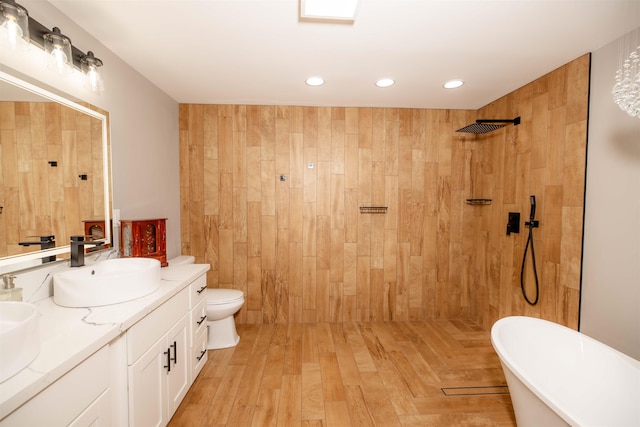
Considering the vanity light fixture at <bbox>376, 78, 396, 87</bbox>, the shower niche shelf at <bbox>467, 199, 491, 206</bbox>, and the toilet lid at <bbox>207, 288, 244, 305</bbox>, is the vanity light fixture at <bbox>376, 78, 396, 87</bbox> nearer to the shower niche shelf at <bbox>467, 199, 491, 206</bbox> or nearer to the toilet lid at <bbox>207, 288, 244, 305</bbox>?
the shower niche shelf at <bbox>467, 199, 491, 206</bbox>

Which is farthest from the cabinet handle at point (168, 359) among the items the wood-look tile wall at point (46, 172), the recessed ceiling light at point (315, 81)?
the recessed ceiling light at point (315, 81)

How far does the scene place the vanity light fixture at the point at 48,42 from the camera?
45.8 inches

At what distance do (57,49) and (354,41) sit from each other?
165 cm

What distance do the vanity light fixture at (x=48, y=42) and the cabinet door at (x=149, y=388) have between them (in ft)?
5.17

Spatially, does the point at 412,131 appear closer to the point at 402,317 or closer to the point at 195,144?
the point at 402,317

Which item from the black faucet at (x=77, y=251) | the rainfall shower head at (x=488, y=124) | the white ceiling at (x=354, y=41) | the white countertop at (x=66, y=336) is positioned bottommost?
the white countertop at (x=66, y=336)

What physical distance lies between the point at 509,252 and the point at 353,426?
2.11 metres

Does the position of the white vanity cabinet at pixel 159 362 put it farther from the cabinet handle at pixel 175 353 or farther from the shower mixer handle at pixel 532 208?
the shower mixer handle at pixel 532 208

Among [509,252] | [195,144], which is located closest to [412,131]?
[509,252]

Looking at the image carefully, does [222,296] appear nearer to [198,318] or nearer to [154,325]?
[198,318]

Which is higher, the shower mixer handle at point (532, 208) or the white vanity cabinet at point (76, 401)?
the shower mixer handle at point (532, 208)

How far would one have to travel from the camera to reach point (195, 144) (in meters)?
2.91

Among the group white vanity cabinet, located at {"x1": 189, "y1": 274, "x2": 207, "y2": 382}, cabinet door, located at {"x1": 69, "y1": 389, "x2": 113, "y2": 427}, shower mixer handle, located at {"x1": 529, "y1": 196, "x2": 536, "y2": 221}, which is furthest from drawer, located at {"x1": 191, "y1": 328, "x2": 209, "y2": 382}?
shower mixer handle, located at {"x1": 529, "y1": 196, "x2": 536, "y2": 221}

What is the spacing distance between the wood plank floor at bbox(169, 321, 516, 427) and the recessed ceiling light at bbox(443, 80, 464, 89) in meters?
2.43
